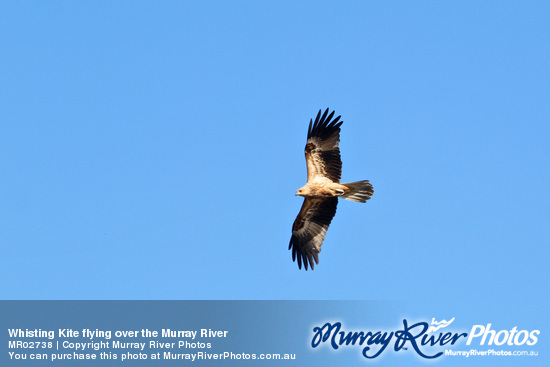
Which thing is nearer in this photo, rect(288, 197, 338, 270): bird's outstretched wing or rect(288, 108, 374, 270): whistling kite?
rect(288, 108, 374, 270): whistling kite

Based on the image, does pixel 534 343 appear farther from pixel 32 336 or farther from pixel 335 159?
pixel 32 336

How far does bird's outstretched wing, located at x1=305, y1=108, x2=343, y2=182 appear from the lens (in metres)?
34.2

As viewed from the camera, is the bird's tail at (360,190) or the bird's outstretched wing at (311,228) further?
the bird's outstretched wing at (311,228)

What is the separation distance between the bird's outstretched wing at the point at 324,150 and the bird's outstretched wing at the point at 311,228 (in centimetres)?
95

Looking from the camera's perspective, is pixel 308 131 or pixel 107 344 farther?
pixel 107 344

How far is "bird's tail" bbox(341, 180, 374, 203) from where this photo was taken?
33.6m

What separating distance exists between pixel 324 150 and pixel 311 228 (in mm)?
2477

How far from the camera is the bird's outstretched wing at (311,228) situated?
35188 mm

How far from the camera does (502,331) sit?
3669 centimetres

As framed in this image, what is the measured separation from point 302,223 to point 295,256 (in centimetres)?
94

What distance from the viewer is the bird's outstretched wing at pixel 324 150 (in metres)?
34.2

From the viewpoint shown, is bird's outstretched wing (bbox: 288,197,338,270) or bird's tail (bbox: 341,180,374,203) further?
bird's outstretched wing (bbox: 288,197,338,270)

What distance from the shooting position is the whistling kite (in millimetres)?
33844

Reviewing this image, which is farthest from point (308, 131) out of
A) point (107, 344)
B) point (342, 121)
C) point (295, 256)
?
point (107, 344)
